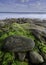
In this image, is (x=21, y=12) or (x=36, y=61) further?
(x=21, y=12)

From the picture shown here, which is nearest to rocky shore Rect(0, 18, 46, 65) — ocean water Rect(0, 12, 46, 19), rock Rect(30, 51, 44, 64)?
rock Rect(30, 51, 44, 64)

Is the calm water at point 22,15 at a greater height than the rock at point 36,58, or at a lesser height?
greater

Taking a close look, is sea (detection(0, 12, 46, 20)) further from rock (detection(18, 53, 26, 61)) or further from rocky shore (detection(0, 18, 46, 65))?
rock (detection(18, 53, 26, 61))

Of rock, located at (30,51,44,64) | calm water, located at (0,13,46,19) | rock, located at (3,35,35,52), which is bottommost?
rock, located at (30,51,44,64)

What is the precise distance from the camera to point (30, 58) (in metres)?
1.65

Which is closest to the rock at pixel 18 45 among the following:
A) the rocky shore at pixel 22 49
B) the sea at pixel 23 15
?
the rocky shore at pixel 22 49

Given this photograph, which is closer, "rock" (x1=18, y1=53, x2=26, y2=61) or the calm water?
"rock" (x1=18, y1=53, x2=26, y2=61)

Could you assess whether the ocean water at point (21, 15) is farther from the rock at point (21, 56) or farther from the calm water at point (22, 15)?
the rock at point (21, 56)

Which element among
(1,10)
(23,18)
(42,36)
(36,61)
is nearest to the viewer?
(36,61)

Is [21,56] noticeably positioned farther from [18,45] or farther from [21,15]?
[21,15]

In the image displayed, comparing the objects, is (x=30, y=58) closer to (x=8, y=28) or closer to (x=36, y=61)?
(x=36, y=61)

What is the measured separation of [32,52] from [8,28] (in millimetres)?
462

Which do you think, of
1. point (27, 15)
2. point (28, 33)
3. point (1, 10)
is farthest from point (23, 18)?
point (28, 33)

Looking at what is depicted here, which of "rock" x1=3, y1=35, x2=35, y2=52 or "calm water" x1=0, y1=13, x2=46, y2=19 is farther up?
"calm water" x1=0, y1=13, x2=46, y2=19
